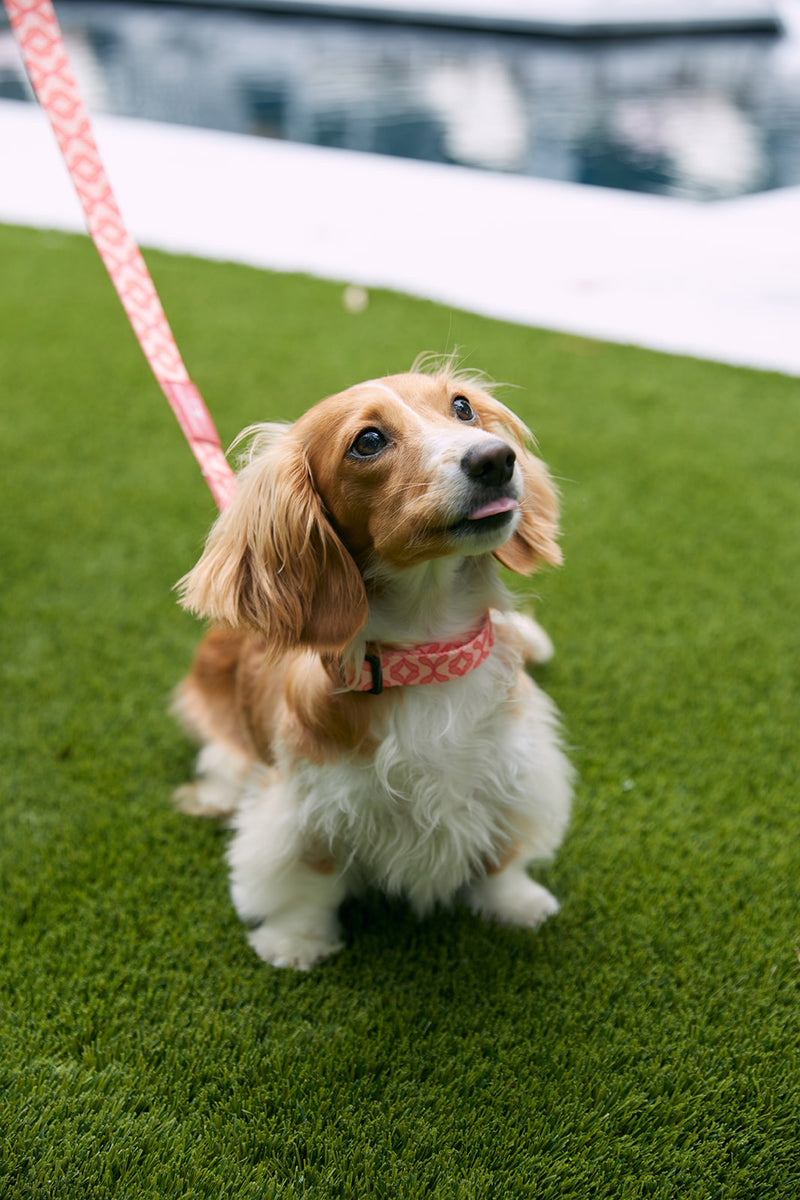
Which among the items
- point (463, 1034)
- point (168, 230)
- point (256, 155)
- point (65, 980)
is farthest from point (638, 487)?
point (256, 155)

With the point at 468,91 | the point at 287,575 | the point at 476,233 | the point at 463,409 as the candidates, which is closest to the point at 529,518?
the point at 463,409

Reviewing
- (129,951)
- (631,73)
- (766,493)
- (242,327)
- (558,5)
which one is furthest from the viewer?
(558,5)

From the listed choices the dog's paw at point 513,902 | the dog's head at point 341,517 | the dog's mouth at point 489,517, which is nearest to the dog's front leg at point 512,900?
the dog's paw at point 513,902

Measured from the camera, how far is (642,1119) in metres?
1.96

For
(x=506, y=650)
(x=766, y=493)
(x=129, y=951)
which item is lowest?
(x=766, y=493)

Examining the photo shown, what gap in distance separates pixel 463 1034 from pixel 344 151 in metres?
8.98

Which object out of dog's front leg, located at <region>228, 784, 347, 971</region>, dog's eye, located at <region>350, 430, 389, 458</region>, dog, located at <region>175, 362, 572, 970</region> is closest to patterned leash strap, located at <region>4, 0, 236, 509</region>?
dog, located at <region>175, 362, 572, 970</region>

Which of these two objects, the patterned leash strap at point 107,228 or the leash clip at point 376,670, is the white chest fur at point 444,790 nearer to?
the leash clip at point 376,670

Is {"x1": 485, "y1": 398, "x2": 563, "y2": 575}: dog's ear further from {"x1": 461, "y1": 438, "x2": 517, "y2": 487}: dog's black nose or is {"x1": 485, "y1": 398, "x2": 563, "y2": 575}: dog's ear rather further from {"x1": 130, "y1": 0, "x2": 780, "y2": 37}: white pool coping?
{"x1": 130, "y1": 0, "x2": 780, "y2": 37}: white pool coping

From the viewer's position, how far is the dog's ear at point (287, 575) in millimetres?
1849

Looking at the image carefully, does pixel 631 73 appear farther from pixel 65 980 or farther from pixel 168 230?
pixel 65 980

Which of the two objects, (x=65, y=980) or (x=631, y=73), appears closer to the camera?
(x=65, y=980)

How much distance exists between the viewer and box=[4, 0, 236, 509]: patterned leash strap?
2166 millimetres

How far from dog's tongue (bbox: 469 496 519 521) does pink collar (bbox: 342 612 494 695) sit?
38 cm
